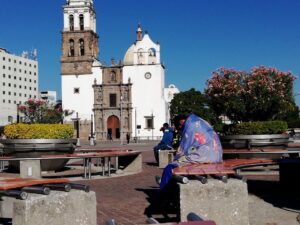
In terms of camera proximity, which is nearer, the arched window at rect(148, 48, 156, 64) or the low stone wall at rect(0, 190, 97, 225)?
the low stone wall at rect(0, 190, 97, 225)

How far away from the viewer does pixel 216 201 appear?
543 cm

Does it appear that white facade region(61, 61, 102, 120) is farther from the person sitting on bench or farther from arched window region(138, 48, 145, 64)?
the person sitting on bench

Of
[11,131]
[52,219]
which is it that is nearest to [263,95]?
[11,131]

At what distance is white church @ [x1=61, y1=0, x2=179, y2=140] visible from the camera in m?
64.7

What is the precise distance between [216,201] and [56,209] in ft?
6.15

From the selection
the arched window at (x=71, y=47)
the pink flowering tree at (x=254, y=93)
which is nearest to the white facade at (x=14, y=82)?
the arched window at (x=71, y=47)

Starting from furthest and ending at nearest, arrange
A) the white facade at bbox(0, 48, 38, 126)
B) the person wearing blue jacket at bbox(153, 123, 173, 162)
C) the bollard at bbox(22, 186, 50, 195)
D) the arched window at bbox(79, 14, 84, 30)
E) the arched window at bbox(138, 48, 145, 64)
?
→ the white facade at bbox(0, 48, 38, 126) → the arched window at bbox(79, 14, 84, 30) → the arched window at bbox(138, 48, 145, 64) → the person wearing blue jacket at bbox(153, 123, 173, 162) → the bollard at bbox(22, 186, 50, 195)

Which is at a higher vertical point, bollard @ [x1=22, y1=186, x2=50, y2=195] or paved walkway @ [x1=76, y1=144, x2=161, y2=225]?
bollard @ [x1=22, y1=186, x2=50, y2=195]

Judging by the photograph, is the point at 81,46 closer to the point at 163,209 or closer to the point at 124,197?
the point at 124,197

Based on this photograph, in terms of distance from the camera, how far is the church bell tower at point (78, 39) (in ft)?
214

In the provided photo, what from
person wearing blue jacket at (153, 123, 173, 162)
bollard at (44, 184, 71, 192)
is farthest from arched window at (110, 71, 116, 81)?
bollard at (44, 184, 71, 192)

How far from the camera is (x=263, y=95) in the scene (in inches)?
1352

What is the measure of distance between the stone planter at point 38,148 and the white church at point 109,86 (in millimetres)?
51413

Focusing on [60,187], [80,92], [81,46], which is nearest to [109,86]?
[80,92]
